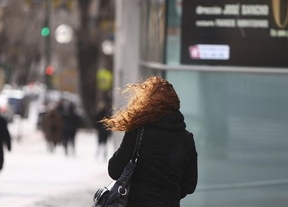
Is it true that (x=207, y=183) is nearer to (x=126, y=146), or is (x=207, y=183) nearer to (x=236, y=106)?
(x=236, y=106)

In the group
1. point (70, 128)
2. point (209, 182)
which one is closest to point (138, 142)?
point (209, 182)

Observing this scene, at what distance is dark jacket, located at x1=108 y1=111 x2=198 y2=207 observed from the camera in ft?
23.1

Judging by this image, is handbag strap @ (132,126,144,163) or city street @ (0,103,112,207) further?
city street @ (0,103,112,207)

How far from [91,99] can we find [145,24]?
1462 inches

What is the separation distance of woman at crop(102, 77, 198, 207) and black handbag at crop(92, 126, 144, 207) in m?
0.03

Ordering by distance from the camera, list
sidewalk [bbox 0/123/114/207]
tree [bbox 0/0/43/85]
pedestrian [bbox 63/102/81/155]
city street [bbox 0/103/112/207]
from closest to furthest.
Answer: sidewalk [bbox 0/123/114/207], city street [bbox 0/103/112/207], pedestrian [bbox 63/102/81/155], tree [bbox 0/0/43/85]

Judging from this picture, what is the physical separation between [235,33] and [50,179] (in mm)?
9861

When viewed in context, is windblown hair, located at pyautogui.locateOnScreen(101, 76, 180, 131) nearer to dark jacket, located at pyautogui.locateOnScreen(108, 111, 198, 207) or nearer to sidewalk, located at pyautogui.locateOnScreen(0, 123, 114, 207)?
dark jacket, located at pyautogui.locateOnScreen(108, 111, 198, 207)

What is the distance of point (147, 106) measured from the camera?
704 centimetres

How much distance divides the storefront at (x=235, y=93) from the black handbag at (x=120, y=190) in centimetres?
535

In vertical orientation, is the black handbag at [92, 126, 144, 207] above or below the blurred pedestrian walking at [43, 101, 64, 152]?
above

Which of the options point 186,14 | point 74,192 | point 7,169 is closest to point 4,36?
point 7,169

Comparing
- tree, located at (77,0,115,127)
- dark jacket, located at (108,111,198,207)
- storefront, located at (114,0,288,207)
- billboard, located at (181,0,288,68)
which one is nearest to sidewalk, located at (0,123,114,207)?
storefront, located at (114,0,288,207)

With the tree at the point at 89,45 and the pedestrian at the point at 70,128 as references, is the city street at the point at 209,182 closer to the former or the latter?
the pedestrian at the point at 70,128
